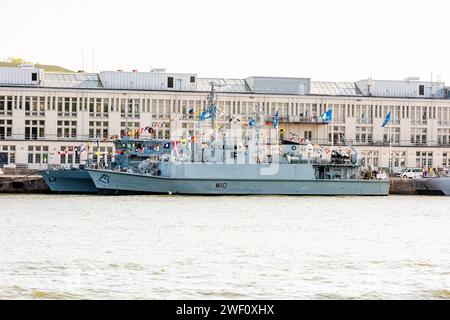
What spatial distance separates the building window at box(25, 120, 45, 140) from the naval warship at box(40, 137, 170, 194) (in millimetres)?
24812

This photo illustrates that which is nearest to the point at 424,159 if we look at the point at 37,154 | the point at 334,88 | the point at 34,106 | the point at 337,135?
the point at 337,135

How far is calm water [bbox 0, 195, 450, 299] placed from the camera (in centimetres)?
2742

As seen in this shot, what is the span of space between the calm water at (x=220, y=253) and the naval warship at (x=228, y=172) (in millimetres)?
18788

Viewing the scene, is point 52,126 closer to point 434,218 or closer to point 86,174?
point 86,174

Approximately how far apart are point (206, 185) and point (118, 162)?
29.8 ft

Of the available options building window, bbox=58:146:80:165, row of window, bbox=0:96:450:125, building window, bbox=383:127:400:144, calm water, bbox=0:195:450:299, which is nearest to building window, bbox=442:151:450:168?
row of window, bbox=0:96:450:125

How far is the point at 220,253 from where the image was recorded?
36562 millimetres

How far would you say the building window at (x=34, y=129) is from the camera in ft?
371

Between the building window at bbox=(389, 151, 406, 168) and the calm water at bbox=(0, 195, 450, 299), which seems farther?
the building window at bbox=(389, 151, 406, 168)

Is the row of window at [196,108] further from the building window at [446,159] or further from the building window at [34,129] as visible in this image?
the building window at [446,159]

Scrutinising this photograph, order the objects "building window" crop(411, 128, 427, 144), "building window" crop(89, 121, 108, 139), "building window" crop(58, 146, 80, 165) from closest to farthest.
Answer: "building window" crop(58, 146, 80, 165)
"building window" crop(89, 121, 108, 139)
"building window" crop(411, 128, 427, 144)

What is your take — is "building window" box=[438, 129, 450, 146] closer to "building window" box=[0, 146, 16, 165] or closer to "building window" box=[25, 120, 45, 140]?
"building window" box=[25, 120, 45, 140]

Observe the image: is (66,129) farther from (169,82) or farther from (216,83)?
(216,83)
